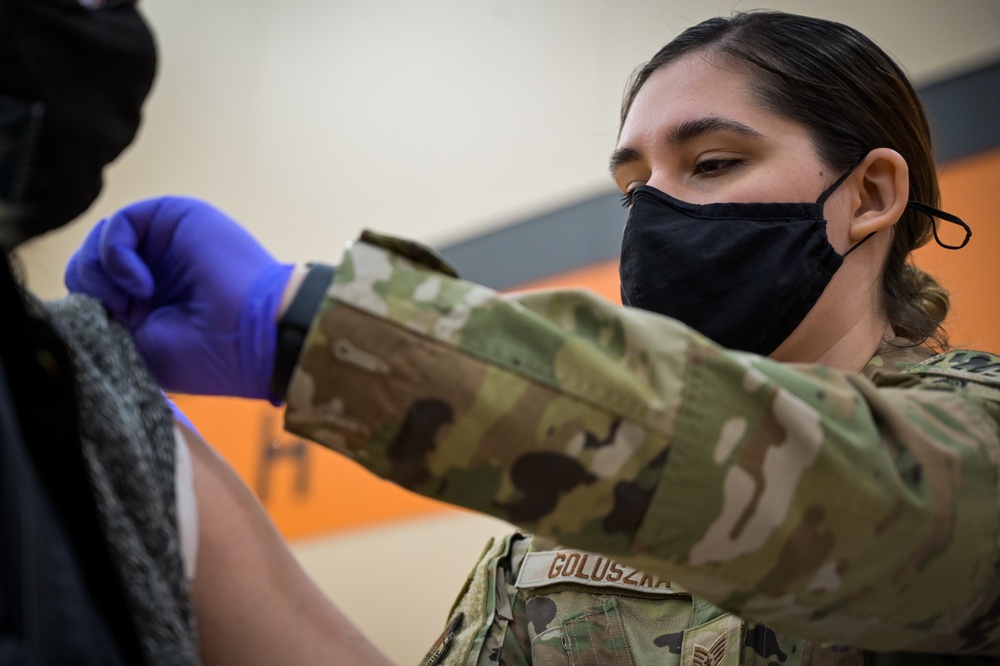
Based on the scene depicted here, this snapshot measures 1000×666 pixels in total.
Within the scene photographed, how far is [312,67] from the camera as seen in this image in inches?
159

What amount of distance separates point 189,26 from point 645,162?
10.7 ft

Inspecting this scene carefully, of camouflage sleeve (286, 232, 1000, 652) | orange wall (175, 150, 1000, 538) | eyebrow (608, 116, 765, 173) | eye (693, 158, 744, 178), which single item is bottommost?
→ orange wall (175, 150, 1000, 538)

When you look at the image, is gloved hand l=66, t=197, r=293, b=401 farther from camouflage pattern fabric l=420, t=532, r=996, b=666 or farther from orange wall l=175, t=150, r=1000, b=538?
orange wall l=175, t=150, r=1000, b=538

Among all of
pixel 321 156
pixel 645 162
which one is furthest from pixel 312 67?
pixel 645 162

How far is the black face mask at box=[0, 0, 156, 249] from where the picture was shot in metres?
0.72

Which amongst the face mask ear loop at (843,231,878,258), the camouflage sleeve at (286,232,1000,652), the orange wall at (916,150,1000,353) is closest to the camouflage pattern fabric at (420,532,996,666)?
the camouflage sleeve at (286,232,1000,652)

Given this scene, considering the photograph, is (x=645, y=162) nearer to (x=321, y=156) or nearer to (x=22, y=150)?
(x=22, y=150)

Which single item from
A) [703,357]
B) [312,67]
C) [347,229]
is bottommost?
[347,229]

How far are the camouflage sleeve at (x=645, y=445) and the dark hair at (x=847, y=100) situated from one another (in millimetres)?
752

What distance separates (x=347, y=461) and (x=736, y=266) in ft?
7.37

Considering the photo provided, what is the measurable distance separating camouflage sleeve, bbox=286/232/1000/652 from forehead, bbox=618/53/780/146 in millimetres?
727

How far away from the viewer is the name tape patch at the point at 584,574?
1.47 metres

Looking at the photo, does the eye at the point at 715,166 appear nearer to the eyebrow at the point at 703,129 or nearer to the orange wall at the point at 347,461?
the eyebrow at the point at 703,129

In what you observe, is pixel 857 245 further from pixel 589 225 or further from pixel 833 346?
pixel 589 225
